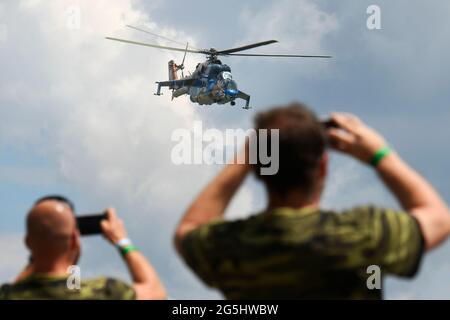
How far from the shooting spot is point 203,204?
3.32 meters

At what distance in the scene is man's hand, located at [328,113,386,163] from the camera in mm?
3184

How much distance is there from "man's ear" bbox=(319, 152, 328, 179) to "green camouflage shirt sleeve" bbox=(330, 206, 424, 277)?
0.20 m

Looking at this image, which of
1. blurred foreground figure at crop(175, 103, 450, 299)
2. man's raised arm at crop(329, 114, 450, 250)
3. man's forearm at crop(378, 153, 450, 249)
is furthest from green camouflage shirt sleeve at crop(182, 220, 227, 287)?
man's forearm at crop(378, 153, 450, 249)

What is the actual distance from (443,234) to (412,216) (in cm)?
17

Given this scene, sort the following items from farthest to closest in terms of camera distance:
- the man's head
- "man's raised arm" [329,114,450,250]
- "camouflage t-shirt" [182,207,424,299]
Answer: the man's head, "man's raised arm" [329,114,450,250], "camouflage t-shirt" [182,207,424,299]

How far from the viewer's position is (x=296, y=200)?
309 cm

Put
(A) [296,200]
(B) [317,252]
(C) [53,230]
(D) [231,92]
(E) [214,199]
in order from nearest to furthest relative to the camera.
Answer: (B) [317,252], (A) [296,200], (E) [214,199], (C) [53,230], (D) [231,92]

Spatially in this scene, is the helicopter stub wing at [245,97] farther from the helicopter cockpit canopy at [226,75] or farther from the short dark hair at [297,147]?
the short dark hair at [297,147]

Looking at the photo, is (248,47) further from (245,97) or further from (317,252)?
(317,252)

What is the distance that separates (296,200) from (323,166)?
0.19m

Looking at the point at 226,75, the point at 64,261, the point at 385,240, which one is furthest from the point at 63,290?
the point at 226,75

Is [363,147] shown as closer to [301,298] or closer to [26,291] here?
[301,298]

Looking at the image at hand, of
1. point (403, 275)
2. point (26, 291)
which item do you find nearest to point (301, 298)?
point (403, 275)

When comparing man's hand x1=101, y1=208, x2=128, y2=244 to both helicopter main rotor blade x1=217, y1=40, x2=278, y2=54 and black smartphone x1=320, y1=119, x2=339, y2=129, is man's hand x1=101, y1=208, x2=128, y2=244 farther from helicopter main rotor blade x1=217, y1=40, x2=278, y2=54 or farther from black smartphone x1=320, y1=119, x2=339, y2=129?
helicopter main rotor blade x1=217, y1=40, x2=278, y2=54
